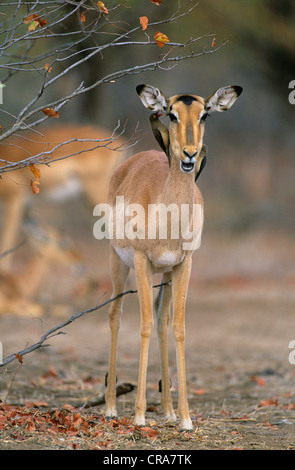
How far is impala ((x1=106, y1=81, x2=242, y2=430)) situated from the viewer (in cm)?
476

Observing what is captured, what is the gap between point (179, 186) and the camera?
4895mm

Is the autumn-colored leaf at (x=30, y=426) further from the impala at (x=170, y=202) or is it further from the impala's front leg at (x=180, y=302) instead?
the impala's front leg at (x=180, y=302)

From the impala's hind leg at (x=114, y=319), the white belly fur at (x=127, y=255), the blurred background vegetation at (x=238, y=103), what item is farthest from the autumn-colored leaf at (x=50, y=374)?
the blurred background vegetation at (x=238, y=103)

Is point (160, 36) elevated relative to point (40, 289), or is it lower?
lower

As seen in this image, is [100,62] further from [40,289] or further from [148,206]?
[148,206]

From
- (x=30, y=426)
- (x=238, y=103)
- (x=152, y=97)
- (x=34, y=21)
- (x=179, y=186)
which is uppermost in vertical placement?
(x=238, y=103)

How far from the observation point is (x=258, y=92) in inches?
817

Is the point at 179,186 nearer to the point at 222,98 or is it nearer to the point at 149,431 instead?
the point at 222,98

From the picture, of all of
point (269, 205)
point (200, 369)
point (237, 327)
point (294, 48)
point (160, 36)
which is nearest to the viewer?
point (160, 36)

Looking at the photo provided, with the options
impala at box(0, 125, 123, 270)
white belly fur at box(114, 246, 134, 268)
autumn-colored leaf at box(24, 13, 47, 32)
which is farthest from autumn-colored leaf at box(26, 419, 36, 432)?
impala at box(0, 125, 123, 270)

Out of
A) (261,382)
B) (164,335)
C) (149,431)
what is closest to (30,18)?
(164,335)

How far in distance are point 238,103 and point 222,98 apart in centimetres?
1813

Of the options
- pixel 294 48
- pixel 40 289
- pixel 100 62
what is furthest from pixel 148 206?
pixel 100 62

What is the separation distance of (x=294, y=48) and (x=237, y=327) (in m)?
7.16
